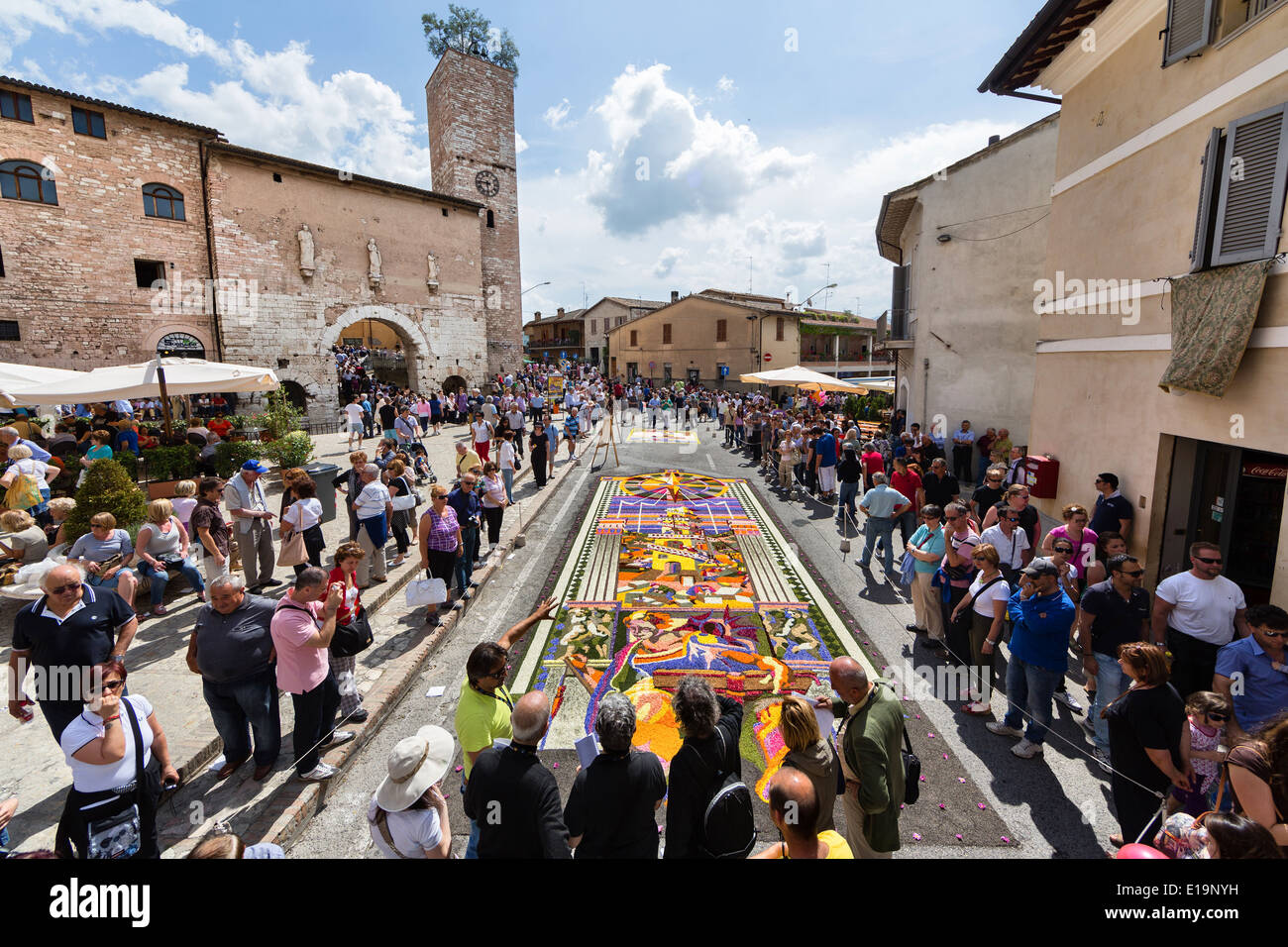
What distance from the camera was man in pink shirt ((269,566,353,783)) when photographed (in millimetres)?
4250

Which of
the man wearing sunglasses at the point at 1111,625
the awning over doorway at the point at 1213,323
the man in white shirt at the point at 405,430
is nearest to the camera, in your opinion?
the man wearing sunglasses at the point at 1111,625

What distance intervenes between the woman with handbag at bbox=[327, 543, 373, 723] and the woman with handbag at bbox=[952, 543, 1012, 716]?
17.6 ft

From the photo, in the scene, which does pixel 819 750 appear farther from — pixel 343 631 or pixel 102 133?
pixel 102 133

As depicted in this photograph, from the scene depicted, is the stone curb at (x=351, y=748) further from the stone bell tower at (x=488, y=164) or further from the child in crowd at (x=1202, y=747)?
the stone bell tower at (x=488, y=164)

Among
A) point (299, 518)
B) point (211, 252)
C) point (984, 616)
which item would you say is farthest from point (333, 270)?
point (984, 616)

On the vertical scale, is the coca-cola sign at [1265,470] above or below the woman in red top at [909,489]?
above

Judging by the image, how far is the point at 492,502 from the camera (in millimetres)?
9453

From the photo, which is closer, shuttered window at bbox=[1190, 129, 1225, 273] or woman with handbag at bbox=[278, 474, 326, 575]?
shuttered window at bbox=[1190, 129, 1225, 273]

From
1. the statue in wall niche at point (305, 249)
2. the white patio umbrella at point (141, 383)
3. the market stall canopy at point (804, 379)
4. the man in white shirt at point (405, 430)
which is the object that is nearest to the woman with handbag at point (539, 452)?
the man in white shirt at point (405, 430)

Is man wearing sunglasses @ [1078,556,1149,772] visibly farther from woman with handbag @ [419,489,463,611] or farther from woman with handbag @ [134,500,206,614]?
woman with handbag @ [134,500,206,614]

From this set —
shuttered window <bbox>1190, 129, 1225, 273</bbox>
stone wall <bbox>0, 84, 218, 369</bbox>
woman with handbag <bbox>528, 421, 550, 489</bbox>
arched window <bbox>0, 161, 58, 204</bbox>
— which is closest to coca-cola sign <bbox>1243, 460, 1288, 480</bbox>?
shuttered window <bbox>1190, 129, 1225, 273</bbox>

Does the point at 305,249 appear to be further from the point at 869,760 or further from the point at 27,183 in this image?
the point at 869,760

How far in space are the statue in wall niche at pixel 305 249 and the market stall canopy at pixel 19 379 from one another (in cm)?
1344

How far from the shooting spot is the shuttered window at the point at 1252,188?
5.65 meters
